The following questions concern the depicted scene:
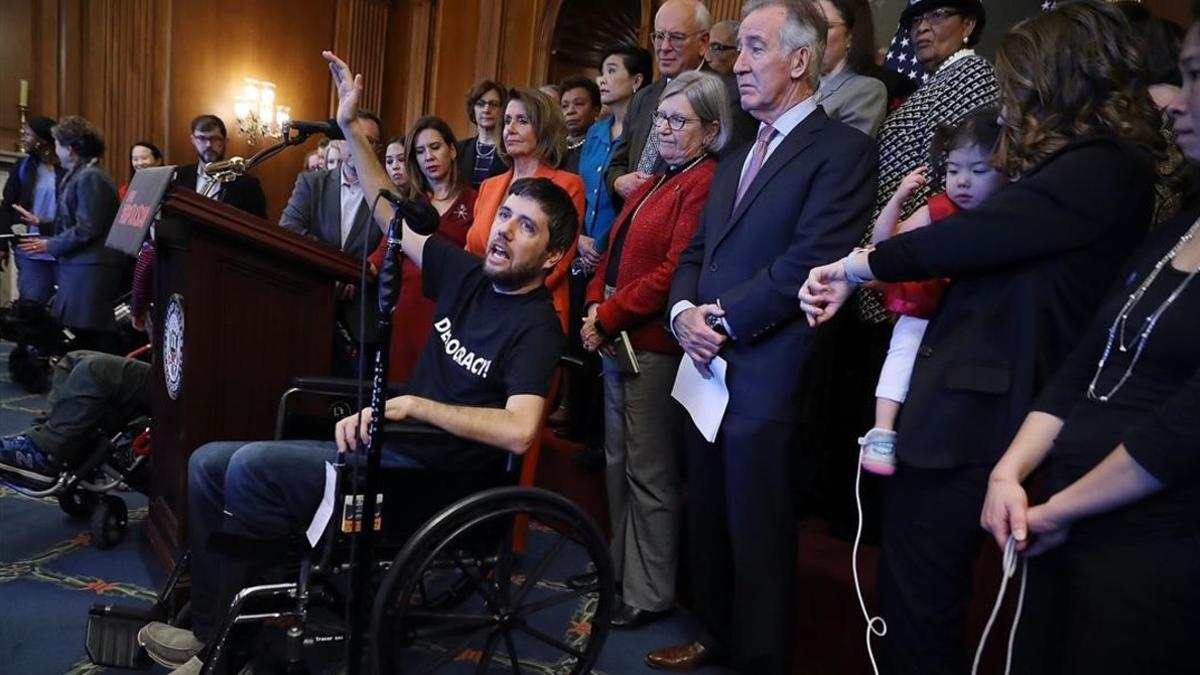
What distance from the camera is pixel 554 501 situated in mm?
1466

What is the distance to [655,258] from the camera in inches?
80.5

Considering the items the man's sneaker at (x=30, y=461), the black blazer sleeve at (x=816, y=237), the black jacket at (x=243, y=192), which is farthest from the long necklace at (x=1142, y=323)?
the black jacket at (x=243, y=192)

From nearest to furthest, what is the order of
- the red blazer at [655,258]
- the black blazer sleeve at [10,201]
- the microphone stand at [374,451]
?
1. the microphone stand at [374,451]
2. the red blazer at [655,258]
3. the black blazer sleeve at [10,201]

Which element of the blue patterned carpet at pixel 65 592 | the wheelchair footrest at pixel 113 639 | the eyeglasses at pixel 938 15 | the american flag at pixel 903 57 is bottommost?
the blue patterned carpet at pixel 65 592

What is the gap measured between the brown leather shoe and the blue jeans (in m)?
0.82

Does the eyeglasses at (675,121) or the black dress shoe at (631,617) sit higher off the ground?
the eyeglasses at (675,121)

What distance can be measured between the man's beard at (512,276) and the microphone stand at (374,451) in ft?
1.62

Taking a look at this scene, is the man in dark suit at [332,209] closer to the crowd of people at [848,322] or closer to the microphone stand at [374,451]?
the crowd of people at [848,322]

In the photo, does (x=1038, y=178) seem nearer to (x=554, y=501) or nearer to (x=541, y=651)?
(x=554, y=501)

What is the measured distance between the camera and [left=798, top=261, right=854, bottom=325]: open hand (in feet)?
4.58

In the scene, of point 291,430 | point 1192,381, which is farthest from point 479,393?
point 1192,381

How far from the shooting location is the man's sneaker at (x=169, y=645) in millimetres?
1580

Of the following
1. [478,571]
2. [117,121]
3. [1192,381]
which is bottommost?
[478,571]

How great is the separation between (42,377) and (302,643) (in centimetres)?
367
